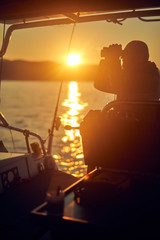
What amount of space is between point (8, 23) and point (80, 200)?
9.27 feet

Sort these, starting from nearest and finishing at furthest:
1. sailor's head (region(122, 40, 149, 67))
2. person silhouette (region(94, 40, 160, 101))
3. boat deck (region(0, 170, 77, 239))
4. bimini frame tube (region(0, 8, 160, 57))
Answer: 1. boat deck (region(0, 170, 77, 239))
2. bimini frame tube (region(0, 8, 160, 57))
3. person silhouette (region(94, 40, 160, 101))
4. sailor's head (region(122, 40, 149, 67))

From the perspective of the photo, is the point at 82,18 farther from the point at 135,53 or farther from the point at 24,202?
the point at 24,202

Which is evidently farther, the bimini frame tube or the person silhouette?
the person silhouette

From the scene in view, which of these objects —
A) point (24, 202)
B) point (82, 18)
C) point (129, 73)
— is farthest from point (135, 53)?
point (24, 202)

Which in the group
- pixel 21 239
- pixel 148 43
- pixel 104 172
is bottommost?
pixel 21 239

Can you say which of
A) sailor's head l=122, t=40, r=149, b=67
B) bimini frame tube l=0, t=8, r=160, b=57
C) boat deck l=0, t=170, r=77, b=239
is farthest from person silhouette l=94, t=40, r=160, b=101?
boat deck l=0, t=170, r=77, b=239

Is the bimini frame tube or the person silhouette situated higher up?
the bimini frame tube

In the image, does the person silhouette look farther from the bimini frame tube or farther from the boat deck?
the boat deck

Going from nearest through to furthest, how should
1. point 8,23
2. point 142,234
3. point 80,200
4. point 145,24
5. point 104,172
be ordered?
point 142,234
point 80,200
point 104,172
point 145,24
point 8,23

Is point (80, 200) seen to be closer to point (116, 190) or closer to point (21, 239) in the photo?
point (116, 190)

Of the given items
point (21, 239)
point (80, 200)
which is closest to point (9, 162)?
point (21, 239)

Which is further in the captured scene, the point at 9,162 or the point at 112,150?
the point at 9,162

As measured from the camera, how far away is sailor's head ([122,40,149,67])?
3.98m

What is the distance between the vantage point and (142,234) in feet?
6.96
